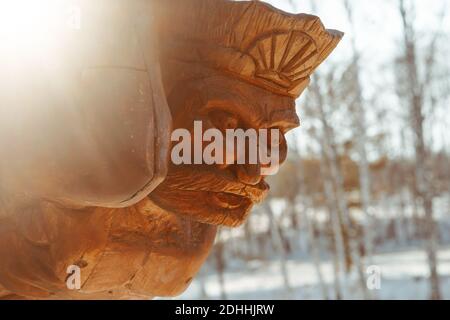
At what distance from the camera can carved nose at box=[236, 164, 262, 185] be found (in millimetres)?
1408

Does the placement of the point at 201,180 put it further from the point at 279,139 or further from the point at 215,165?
the point at 279,139

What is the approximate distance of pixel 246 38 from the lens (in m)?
1.34

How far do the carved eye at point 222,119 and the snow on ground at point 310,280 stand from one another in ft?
19.2

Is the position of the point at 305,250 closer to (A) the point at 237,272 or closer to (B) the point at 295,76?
(A) the point at 237,272

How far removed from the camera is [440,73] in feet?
38.3

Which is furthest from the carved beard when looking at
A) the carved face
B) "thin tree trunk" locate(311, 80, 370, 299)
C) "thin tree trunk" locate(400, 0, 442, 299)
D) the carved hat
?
"thin tree trunk" locate(400, 0, 442, 299)

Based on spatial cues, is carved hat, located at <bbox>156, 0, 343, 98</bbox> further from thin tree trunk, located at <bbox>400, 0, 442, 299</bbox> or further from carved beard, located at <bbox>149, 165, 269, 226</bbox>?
thin tree trunk, located at <bbox>400, 0, 442, 299</bbox>

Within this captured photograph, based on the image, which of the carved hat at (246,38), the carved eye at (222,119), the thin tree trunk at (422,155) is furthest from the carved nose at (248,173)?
the thin tree trunk at (422,155)

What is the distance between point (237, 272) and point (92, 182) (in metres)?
13.1

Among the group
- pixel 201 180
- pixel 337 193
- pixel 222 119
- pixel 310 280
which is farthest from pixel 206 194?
pixel 310 280

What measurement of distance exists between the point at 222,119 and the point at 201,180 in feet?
0.51

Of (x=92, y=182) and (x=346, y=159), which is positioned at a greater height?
(x=346, y=159)
